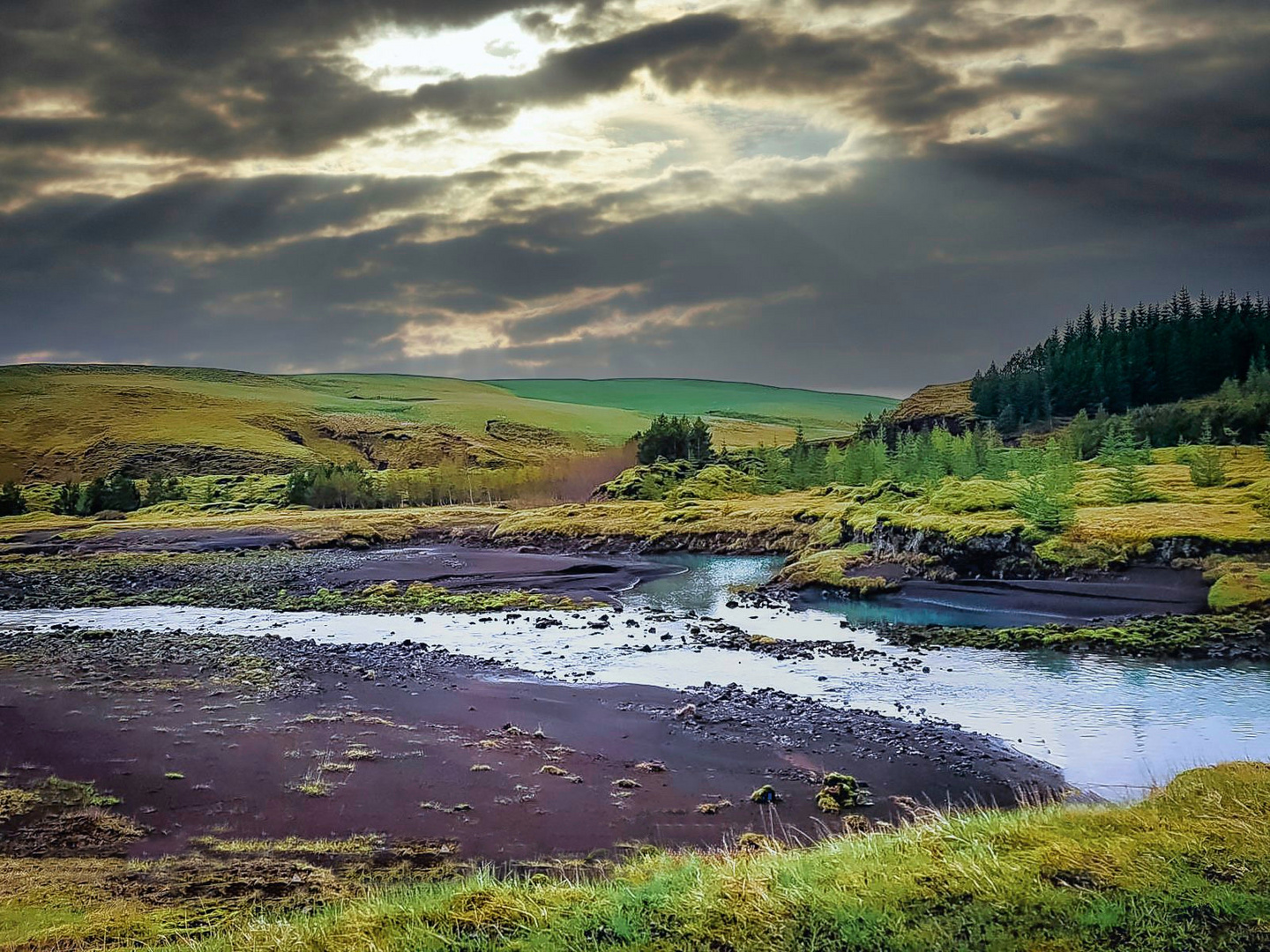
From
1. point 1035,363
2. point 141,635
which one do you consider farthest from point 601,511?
point 1035,363

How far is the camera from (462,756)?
2212 cm

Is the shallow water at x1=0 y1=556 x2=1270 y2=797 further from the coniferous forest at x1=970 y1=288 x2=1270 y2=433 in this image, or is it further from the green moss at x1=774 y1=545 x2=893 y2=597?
the coniferous forest at x1=970 y1=288 x2=1270 y2=433

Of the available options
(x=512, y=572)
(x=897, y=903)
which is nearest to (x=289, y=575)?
(x=512, y=572)

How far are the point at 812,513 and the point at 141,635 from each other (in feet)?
213

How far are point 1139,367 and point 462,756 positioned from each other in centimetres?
16615

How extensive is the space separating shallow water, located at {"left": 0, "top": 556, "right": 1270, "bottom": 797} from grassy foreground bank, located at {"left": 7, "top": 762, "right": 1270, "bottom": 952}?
10.3 m

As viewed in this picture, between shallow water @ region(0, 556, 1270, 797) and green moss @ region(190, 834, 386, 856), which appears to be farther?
shallow water @ region(0, 556, 1270, 797)

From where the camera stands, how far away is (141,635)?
137ft

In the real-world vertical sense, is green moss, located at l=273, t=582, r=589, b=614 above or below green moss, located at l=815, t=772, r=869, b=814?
below

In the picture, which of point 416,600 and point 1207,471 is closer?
point 416,600

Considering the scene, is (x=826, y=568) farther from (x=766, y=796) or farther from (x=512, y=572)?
(x=766, y=796)

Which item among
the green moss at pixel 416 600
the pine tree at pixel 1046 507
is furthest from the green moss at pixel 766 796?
the pine tree at pixel 1046 507

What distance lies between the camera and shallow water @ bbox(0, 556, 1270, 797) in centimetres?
2311

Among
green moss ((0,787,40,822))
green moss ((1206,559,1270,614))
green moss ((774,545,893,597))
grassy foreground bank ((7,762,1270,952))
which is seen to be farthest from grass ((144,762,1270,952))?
green moss ((774,545,893,597))
